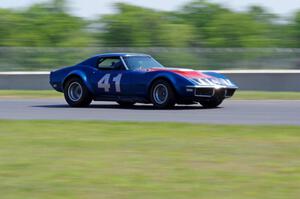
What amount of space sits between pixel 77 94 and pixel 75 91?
0.34 ft

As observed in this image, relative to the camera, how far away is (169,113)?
→ 15.9 meters

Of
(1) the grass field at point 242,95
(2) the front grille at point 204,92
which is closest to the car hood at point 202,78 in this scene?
(2) the front grille at point 204,92

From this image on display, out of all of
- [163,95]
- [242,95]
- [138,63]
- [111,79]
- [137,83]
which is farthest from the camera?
[242,95]

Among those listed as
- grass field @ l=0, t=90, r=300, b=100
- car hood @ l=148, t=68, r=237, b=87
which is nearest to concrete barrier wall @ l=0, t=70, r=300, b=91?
grass field @ l=0, t=90, r=300, b=100

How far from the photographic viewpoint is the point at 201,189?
25.1ft

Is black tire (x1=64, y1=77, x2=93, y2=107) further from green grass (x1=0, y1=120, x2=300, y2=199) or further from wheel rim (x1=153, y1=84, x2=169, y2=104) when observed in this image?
green grass (x1=0, y1=120, x2=300, y2=199)

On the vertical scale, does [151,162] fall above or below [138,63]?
below

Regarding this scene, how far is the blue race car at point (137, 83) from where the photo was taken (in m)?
16.8

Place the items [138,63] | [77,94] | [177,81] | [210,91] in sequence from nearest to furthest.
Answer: [177,81]
[210,91]
[138,63]
[77,94]

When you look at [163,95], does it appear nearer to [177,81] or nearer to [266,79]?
[177,81]

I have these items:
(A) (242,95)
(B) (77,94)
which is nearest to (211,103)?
(B) (77,94)

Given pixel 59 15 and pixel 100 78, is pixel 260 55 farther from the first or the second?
pixel 59 15

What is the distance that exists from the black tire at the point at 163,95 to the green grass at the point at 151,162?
4.46m

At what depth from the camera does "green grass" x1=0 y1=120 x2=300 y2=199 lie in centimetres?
765
